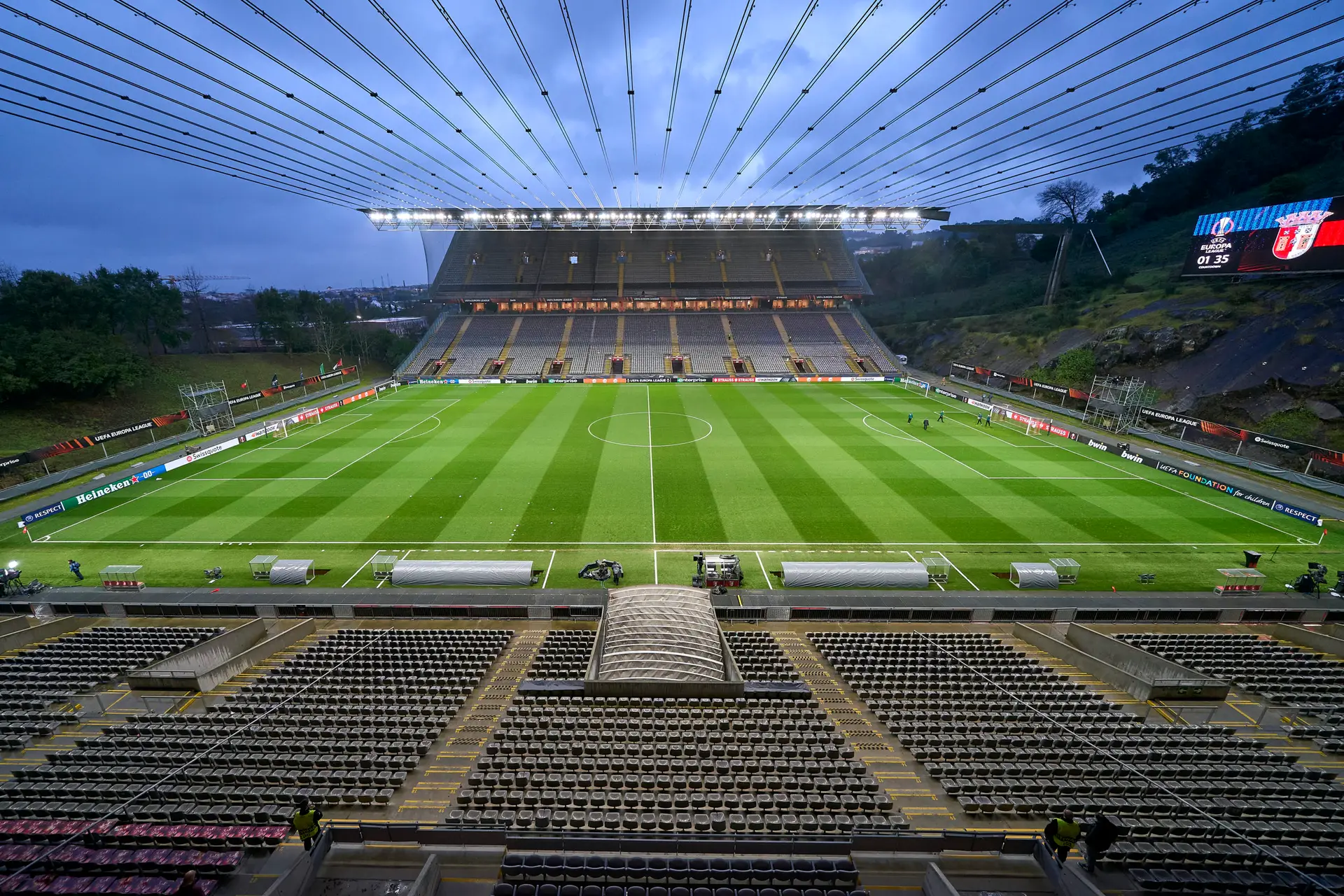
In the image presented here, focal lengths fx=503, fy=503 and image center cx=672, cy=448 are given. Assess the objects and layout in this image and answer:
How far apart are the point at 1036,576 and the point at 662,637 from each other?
1483cm

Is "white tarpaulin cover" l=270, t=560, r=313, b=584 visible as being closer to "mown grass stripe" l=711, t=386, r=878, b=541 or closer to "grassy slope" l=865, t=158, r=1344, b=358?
"mown grass stripe" l=711, t=386, r=878, b=541

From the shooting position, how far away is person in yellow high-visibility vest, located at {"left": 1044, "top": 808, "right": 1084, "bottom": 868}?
7422 mm

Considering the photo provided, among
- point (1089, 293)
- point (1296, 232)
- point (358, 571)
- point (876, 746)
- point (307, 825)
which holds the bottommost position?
point (876, 746)

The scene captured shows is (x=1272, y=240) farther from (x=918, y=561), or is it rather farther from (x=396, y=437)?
(x=396, y=437)

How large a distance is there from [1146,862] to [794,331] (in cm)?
6778

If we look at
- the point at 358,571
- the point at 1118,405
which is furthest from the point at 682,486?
the point at 1118,405

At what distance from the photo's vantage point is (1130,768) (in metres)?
9.80

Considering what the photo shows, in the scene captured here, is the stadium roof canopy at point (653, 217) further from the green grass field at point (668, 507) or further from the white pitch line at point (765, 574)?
the white pitch line at point (765, 574)

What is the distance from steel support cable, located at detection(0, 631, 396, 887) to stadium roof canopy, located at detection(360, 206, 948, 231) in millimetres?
39735

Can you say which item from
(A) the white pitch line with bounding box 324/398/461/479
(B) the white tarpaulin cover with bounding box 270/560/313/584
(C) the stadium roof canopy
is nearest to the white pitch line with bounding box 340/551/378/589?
(B) the white tarpaulin cover with bounding box 270/560/313/584

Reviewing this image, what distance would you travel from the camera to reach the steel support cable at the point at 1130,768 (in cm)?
740

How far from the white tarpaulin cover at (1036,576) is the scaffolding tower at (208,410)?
5249 centimetres

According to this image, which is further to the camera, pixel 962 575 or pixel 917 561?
pixel 917 561

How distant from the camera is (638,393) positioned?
5384 centimetres
